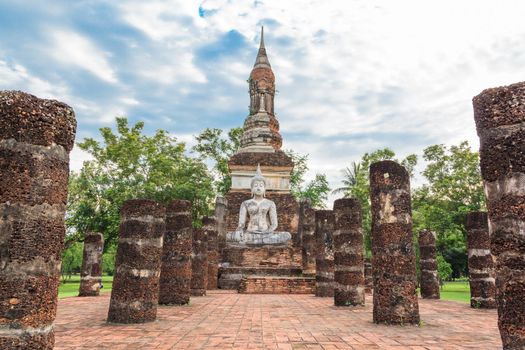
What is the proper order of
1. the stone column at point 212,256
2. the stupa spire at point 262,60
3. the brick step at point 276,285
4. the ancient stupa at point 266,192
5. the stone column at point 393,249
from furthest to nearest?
the stupa spire at point 262,60
the ancient stupa at point 266,192
the stone column at point 212,256
the brick step at point 276,285
the stone column at point 393,249

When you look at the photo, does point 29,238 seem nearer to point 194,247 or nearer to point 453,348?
point 453,348

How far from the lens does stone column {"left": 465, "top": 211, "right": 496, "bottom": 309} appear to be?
39.3 ft

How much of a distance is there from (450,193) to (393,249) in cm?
1753

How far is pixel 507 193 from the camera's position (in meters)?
4.59

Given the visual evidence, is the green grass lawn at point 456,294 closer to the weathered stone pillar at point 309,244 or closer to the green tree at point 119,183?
the weathered stone pillar at point 309,244

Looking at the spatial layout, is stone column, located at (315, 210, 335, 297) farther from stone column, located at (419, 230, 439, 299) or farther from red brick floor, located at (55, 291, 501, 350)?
red brick floor, located at (55, 291, 501, 350)

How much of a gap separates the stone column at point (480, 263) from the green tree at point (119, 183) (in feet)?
45.2

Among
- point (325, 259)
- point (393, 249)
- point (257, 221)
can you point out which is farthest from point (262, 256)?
point (393, 249)

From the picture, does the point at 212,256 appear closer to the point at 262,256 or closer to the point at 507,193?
the point at 262,256

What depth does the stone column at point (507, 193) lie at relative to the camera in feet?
14.4

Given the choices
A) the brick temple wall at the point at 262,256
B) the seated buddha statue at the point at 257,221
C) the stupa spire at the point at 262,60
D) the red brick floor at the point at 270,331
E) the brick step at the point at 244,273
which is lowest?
the red brick floor at the point at 270,331

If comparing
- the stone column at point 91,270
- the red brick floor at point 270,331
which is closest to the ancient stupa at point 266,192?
the stone column at point 91,270

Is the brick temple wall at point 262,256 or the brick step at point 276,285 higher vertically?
the brick temple wall at point 262,256

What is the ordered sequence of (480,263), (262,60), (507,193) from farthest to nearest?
(262,60) → (480,263) → (507,193)
